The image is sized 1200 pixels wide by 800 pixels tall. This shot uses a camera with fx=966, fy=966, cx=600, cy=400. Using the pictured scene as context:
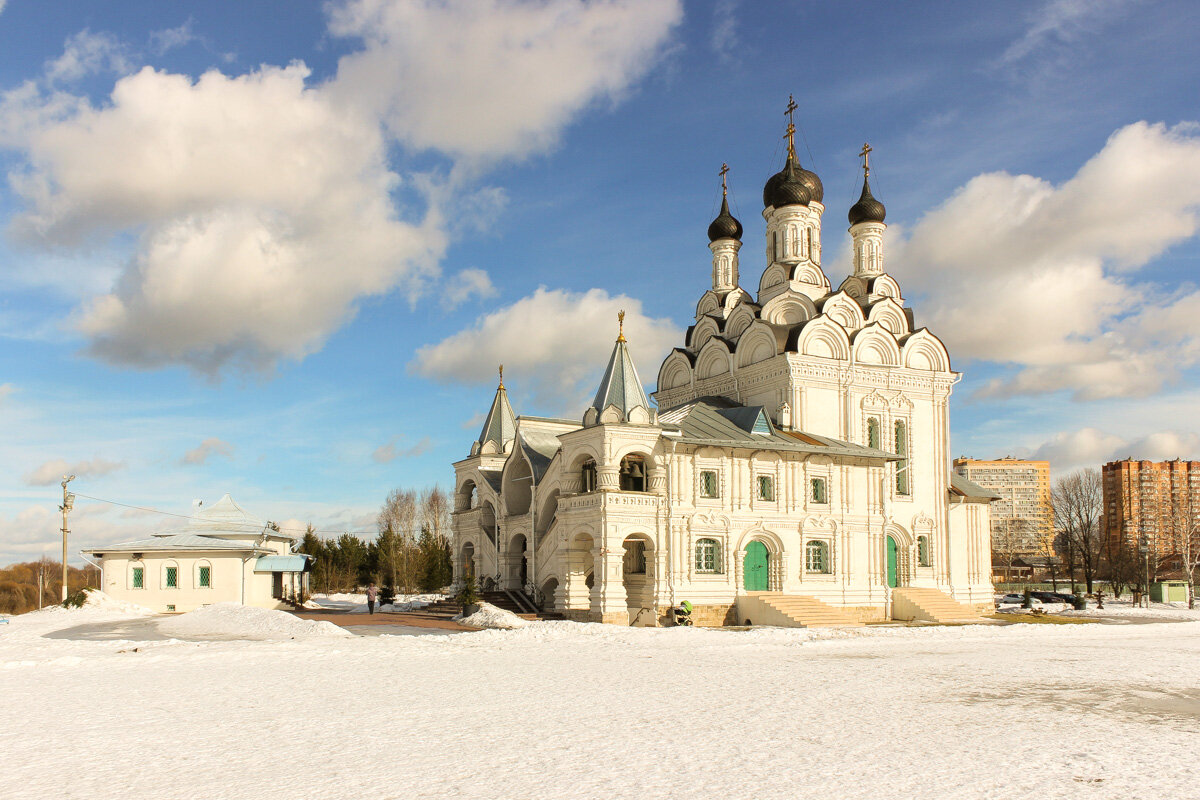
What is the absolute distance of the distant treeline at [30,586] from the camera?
3791 centimetres

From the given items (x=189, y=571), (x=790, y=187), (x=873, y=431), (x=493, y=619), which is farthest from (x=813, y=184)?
(x=189, y=571)

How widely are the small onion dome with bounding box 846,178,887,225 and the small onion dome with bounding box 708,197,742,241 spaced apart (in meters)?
4.19

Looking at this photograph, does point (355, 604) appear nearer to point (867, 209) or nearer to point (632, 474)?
point (632, 474)

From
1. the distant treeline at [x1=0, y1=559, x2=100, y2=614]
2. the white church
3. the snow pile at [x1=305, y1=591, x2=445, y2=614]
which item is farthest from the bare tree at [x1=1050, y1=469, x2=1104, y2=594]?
the distant treeline at [x1=0, y1=559, x2=100, y2=614]

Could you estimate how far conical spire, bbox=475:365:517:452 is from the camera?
31.3 meters

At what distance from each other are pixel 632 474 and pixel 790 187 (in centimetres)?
1290

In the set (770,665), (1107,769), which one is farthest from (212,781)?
(770,665)

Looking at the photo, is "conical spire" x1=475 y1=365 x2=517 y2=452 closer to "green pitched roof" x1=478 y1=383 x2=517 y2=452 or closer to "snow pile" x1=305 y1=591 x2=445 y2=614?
"green pitched roof" x1=478 y1=383 x2=517 y2=452

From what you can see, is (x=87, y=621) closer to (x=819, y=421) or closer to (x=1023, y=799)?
(x=819, y=421)

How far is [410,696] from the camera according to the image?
39.5ft

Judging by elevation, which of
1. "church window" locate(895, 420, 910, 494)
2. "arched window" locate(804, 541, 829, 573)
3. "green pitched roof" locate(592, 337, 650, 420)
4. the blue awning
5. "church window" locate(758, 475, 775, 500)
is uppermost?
"green pitched roof" locate(592, 337, 650, 420)

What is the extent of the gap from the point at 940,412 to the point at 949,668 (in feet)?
57.5

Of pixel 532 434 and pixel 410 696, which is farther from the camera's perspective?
pixel 532 434

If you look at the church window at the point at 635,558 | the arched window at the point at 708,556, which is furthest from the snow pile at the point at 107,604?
the arched window at the point at 708,556
